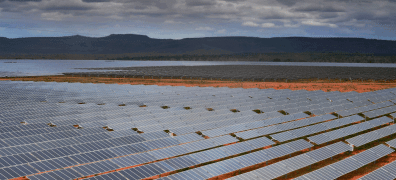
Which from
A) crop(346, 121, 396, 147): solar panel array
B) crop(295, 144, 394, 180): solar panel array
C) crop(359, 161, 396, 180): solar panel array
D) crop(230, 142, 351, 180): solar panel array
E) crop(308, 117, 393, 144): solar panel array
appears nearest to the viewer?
crop(230, 142, 351, 180): solar panel array

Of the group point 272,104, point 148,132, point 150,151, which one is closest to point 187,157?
point 150,151

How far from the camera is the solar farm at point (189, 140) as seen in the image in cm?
1456

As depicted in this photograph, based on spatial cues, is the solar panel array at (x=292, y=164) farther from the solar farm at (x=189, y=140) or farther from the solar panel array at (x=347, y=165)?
the solar panel array at (x=347, y=165)

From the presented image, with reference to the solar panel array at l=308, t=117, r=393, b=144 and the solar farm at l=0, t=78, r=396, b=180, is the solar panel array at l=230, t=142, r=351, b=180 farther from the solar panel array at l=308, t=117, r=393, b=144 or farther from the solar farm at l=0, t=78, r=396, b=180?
the solar panel array at l=308, t=117, r=393, b=144

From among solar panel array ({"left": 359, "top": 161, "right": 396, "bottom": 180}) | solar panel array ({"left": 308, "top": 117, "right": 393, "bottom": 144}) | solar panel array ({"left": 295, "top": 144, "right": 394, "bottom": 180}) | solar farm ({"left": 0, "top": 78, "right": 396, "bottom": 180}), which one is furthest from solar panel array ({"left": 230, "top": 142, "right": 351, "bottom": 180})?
solar panel array ({"left": 359, "top": 161, "right": 396, "bottom": 180})

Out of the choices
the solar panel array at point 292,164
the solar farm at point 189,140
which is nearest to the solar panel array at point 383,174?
the solar farm at point 189,140

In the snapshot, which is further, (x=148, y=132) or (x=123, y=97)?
(x=123, y=97)

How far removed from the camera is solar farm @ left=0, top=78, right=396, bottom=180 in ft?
47.8

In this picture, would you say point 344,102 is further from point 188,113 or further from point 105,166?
point 105,166

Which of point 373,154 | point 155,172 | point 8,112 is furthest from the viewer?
point 8,112

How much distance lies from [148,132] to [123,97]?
49.1ft

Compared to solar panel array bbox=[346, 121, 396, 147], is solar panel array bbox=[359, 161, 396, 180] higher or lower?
higher

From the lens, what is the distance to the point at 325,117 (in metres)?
27.0

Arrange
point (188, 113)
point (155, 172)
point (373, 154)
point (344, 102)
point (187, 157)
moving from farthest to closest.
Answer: point (344, 102)
point (188, 113)
point (373, 154)
point (187, 157)
point (155, 172)
